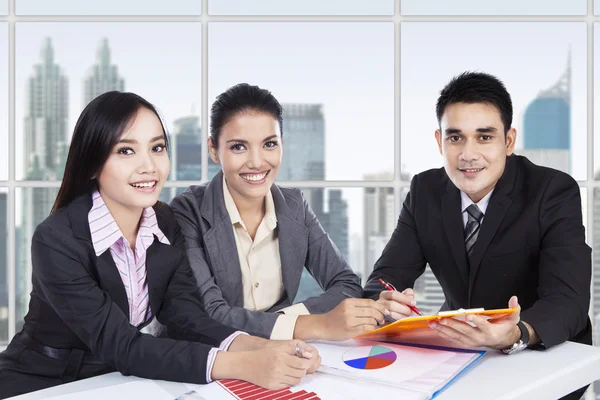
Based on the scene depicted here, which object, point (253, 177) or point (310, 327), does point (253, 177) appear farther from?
point (310, 327)

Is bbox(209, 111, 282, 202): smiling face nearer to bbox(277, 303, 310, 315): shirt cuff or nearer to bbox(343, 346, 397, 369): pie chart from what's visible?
bbox(277, 303, 310, 315): shirt cuff

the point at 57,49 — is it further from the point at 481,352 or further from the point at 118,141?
the point at 481,352

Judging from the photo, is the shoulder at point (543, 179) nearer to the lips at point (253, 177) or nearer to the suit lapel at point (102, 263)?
the lips at point (253, 177)

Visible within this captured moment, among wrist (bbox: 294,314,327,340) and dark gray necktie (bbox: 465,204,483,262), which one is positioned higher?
dark gray necktie (bbox: 465,204,483,262)

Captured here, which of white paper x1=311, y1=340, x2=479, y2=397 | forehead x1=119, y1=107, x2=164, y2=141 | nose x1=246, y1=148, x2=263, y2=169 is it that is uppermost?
forehead x1=119, y1=107, x2=164, y2=141

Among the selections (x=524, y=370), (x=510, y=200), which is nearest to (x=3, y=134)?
(x=510, y=200)

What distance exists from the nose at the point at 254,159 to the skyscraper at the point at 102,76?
339cm

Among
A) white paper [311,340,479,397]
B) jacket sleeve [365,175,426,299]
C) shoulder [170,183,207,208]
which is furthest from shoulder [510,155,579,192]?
shoulder [170,183,207,208]

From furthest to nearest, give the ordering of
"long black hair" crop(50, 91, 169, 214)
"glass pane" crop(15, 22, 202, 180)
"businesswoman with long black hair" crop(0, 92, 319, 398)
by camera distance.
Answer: "glass pane" crop(15, 22, 202, 180)
"long black hair" crop(50, 91, 169, 214)
"businesswoman with long black hair" crop(0, 92, 319, 398)

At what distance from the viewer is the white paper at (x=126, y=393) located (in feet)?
3.74

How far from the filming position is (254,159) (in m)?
1.84

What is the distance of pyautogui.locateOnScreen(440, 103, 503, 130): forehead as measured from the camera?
1875mm

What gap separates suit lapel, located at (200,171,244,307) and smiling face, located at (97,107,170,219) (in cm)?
33

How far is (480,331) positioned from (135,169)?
0.82 m
